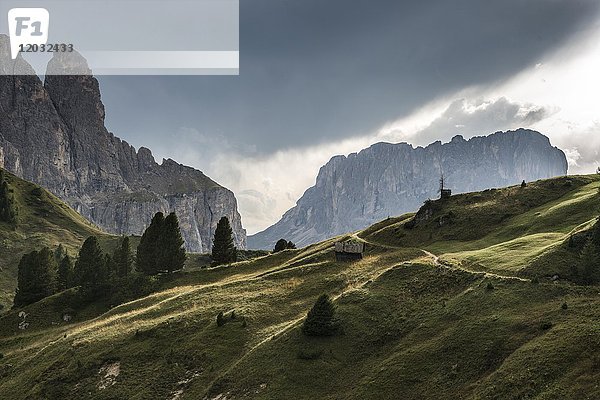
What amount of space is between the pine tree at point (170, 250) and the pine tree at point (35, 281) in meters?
23.0

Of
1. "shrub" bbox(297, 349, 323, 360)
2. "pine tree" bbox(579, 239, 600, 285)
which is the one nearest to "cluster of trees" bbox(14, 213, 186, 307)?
"shrub" bbox(297, 349, 323, 360)

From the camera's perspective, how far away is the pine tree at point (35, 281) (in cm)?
8981

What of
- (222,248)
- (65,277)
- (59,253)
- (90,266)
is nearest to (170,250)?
(222,248)

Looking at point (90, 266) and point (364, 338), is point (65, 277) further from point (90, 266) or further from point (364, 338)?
point (364, 338)

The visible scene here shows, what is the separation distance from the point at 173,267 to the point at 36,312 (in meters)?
30.5

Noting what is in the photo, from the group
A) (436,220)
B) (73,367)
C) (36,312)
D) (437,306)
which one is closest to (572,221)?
(436,220)

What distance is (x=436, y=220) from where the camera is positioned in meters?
86.8

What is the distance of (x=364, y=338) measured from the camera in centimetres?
4181

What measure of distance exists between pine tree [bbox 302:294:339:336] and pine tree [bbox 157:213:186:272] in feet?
209

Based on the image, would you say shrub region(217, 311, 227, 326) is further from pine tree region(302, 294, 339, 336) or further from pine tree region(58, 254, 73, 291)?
pine tree region(58, 254, 73, 291)

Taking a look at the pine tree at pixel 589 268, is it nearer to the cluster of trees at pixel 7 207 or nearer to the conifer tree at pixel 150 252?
the conifer tree at pixel 150 252

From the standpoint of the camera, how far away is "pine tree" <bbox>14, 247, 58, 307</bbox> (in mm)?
89812

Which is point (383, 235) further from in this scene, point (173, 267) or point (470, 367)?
point (470, 367)

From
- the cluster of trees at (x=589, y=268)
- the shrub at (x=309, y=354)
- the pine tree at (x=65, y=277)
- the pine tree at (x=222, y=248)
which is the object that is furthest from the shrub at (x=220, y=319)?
the pine tree at (x=65, y=277)
